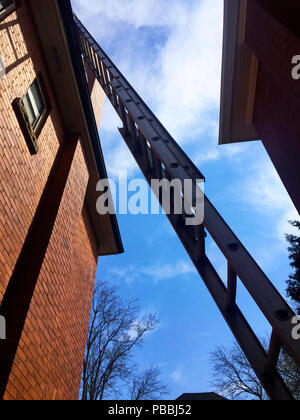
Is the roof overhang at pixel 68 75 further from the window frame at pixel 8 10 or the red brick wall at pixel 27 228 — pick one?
the window frame at pixel 8 10

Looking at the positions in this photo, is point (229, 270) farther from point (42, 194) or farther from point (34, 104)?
point (34, 104)

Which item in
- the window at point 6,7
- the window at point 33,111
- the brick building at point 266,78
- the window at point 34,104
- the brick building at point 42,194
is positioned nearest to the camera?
the brick building at point 42,194

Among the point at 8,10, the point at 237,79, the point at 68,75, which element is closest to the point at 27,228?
the point at 8,10

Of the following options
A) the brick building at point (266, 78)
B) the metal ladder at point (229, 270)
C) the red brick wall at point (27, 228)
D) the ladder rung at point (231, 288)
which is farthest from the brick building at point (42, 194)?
the brick building at point (266, 78)

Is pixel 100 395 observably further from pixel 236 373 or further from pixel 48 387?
pixel 48 387

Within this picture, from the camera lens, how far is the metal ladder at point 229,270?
2.53 meters

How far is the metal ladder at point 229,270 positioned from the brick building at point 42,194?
1298 millimetres

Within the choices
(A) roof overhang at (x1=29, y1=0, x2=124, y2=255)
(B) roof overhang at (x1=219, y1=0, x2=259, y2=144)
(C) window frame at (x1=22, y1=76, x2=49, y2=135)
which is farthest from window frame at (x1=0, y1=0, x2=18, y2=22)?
(B) roof overhang at (x1=219, y1=0, x2=259, y2=144)

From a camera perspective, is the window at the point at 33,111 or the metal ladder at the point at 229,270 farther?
the window at the point at 33,111

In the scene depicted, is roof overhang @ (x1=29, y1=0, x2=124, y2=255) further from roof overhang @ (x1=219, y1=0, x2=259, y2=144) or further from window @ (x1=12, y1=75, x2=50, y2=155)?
roof overhang @ (x1=219, y1=0, x2=259, y2=144)

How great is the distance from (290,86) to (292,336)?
308 centimetres

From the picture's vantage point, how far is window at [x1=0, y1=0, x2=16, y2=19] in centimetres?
355

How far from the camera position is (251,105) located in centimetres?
587

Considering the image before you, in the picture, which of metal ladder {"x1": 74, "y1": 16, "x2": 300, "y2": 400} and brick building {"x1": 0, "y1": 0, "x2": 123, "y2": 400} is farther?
brick building {"x1": 0, "y1": 0, "x2": 123, "y2": 400}
